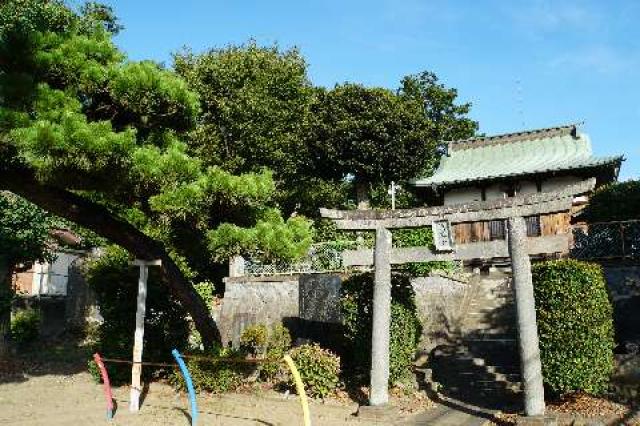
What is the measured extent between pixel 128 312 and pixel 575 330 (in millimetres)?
10211

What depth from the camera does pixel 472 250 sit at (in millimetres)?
10047

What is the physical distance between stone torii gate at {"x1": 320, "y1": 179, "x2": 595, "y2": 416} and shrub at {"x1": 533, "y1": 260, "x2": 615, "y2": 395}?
1.75 ft

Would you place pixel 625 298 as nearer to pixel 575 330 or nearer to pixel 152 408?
pixel 575 330

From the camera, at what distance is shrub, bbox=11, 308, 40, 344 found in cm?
1822

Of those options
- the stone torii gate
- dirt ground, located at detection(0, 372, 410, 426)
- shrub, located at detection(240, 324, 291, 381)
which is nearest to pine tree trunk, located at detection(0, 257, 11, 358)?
dirt ground, located at detection(0, 372, 410, 426)

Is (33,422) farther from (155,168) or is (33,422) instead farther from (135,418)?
(155,168)

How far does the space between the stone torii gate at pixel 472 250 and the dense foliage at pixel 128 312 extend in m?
5.24

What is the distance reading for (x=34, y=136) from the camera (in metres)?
6.71

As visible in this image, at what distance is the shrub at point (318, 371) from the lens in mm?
11141

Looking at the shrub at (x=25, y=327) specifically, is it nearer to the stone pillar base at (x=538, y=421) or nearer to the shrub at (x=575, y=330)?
the stone pillar base at (x=538, y=421)

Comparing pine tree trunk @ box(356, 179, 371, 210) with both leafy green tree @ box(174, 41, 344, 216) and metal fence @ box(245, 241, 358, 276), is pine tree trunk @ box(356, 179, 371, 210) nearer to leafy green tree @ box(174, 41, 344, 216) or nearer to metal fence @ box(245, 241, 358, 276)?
leafy green tree @ box(174, 41, 344, 216)

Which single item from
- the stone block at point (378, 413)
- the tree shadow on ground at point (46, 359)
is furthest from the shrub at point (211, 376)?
the tree shadow on ground at point (46, 359)

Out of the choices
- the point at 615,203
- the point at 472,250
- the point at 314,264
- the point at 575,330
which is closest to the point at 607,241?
the point at 615,203

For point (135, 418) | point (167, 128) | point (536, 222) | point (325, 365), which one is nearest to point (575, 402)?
point (325, 365)
